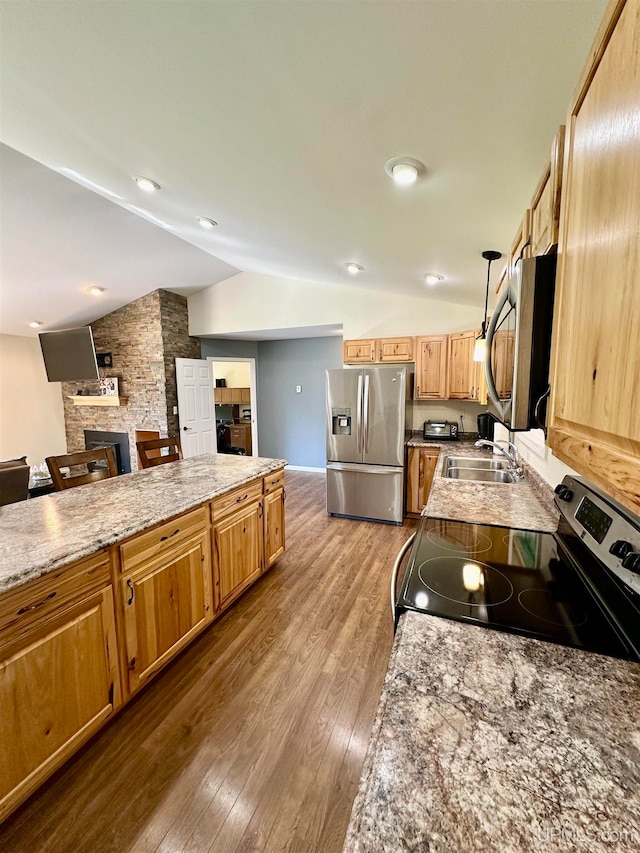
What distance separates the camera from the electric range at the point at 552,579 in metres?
0.81

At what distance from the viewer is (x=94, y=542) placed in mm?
1360

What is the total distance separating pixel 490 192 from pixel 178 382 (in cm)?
460

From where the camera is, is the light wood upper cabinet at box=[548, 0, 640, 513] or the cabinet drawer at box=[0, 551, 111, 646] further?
the cabinet drawer at box=[0, 551, 111, 646]

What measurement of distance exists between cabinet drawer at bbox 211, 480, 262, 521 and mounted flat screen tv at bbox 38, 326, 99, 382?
3.88 m

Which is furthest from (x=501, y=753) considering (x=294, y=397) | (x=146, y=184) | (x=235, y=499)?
(x=294, y=397)

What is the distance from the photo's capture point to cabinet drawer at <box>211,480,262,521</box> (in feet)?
6.86

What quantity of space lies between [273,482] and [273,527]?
365 mm

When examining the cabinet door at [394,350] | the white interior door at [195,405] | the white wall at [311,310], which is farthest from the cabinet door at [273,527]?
the white interior door at [195,405]

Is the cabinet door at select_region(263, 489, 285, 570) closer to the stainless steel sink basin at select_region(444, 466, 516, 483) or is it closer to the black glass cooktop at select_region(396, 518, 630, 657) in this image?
the stainless steel sink basin at select_region(444, 466, 516, 483)

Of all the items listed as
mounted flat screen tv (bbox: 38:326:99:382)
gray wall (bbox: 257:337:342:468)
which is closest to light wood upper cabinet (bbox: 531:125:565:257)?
gray wall (bbox: 257:337:342:468)

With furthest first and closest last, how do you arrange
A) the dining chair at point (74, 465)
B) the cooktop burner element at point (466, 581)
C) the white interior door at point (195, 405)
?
the white interior door at point (195, 405) < the dining chair at point (74, 465) < the cooktop burner element at point (466, 581)

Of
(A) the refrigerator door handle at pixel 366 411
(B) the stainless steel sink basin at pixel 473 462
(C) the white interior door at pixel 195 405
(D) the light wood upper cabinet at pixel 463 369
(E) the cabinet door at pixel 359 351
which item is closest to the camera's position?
(B) the stainless steel sink basin at pixel 473 462

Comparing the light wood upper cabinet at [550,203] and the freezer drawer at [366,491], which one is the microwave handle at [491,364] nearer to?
the light wood upper cabinet at [550,203]

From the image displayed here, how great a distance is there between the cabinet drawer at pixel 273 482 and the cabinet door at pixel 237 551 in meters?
0.14
